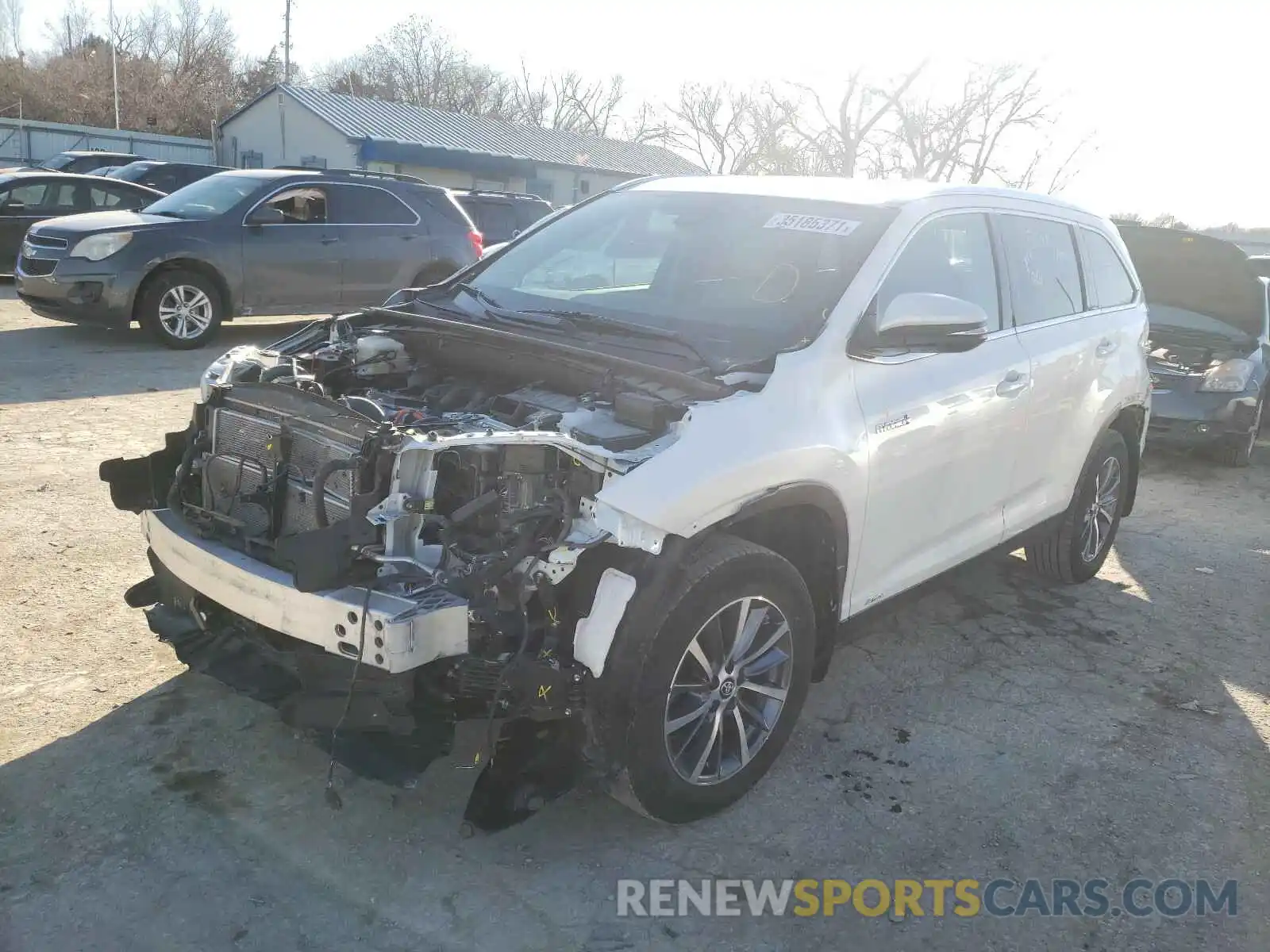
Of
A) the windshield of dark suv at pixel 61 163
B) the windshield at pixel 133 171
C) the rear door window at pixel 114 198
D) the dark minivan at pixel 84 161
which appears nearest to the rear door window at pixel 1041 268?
the rear door window at pixel 114 198

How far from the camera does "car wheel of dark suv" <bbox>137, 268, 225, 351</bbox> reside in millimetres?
10125

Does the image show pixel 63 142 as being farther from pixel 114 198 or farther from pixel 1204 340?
pixel 1204 340

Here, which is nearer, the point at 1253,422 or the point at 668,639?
the point at 668,639

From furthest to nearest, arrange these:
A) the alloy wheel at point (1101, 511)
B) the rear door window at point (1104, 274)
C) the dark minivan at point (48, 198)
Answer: the dark minivan at point (48, 198), the alloy wheel at point (1101, 511), the rear door window at point (1104, 274)

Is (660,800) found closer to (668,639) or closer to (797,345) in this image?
(668,639)

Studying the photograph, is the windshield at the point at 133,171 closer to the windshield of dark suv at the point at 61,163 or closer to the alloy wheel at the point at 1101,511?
the windshield of dark suv at the point at 61,163

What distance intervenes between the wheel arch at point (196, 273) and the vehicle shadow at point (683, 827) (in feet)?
24.3

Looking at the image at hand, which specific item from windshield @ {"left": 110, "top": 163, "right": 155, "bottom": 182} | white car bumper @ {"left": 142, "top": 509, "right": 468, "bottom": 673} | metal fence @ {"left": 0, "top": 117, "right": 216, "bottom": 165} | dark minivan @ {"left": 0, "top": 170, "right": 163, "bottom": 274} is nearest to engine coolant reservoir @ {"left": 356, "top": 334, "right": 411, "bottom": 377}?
white car bumper @ {"left": 142, "top": 509, "right": 468, "bottom": 673}

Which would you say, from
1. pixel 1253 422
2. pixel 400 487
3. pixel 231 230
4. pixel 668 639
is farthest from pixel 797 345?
pixel 231 230

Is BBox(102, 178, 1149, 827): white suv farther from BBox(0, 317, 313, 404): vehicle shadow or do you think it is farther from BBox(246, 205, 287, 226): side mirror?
BBox(246, 205, 287, 226): side mirror

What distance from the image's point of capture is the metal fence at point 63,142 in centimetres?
3275

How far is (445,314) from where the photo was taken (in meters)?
4.11

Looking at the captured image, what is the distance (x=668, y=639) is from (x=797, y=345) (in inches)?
43.9

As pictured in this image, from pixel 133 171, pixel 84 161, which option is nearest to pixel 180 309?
pixel 133 171
